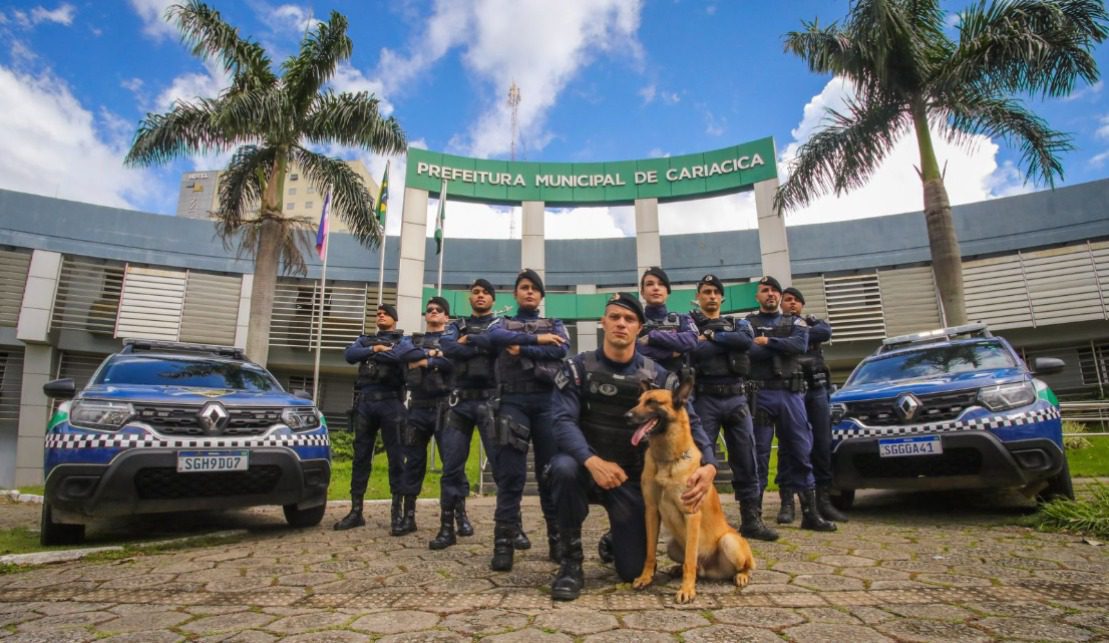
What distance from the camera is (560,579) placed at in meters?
2.96

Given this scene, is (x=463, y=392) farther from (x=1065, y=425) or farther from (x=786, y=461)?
(x=1065, y=425)

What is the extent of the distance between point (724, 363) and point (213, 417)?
13.2ft

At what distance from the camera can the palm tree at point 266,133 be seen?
10.6m

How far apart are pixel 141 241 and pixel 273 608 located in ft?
59.5

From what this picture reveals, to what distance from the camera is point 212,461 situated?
443 centimetres

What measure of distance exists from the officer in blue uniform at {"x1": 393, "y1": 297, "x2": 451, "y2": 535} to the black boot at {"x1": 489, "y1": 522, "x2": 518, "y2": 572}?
154 cm

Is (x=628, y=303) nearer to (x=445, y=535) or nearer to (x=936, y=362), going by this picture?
(x=445, y=535)

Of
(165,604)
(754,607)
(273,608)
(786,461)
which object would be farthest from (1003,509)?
(165,604)

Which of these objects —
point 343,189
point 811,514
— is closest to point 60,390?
point 811,514

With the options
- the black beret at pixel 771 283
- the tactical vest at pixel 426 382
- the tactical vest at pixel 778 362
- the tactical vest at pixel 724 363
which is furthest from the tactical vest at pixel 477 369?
the black beret at pixel 771 283

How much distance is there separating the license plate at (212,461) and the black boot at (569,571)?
2.85m

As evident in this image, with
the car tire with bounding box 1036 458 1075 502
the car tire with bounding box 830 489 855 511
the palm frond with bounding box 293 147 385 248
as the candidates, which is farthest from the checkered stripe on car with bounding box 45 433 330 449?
the palm frond with bounding box 293 147 385 248

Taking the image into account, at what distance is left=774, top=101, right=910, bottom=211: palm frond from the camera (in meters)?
11.0

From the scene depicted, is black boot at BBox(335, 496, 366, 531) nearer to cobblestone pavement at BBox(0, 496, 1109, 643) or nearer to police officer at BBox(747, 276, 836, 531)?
cobblestone pavement at BBox(0, 496, 1109, 643)
